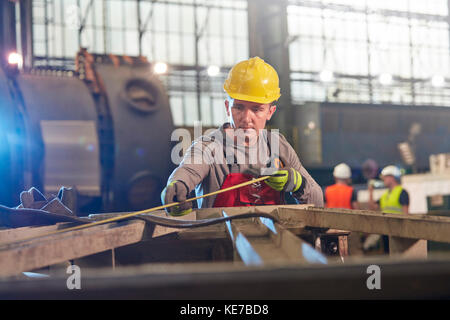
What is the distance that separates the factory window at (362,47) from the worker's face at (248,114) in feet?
60.0

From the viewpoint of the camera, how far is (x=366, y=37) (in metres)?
21.8

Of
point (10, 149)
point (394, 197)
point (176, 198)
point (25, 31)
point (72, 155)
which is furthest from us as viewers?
point (25, 31)

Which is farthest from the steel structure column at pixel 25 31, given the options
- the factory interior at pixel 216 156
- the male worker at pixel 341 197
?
the male worker at pixel 341 197

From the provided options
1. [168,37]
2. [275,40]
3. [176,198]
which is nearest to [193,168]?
[176,198]

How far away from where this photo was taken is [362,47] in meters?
22.0

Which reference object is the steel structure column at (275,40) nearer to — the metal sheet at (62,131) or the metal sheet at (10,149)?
the metal sheet at (62,131)

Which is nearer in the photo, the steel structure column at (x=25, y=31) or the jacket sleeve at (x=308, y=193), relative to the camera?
the jacket sleeve at (x=308, y=193)

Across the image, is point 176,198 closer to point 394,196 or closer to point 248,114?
point 248,114

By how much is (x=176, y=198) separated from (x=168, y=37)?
18.7 m

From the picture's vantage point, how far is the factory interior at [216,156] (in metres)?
0.86

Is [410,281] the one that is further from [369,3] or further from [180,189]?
[369,3]

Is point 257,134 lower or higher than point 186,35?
lower
